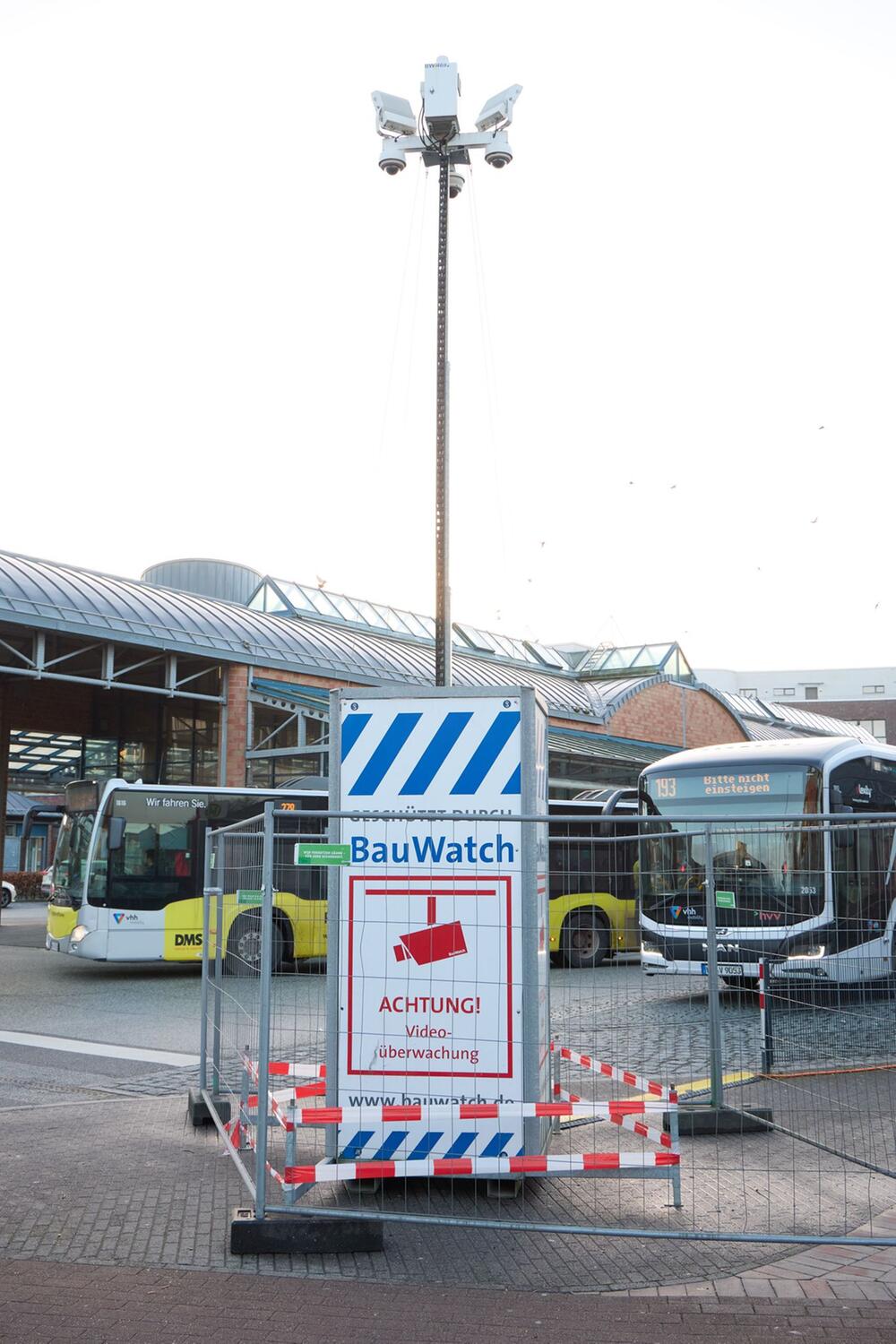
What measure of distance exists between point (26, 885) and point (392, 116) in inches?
1190

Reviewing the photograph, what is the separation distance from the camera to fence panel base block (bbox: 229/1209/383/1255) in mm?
4910

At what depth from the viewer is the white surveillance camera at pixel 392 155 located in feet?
50.5

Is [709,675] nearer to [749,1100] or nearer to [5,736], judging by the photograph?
[5,736]

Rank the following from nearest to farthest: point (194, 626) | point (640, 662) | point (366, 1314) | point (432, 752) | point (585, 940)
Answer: point (366, 1314)
point (432, 752)
point (585, 940)
point (194, 626)
point (640, 662)

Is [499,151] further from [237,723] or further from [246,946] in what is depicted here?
[237,723]

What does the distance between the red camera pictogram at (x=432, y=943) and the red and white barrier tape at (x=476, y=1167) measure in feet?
2.85

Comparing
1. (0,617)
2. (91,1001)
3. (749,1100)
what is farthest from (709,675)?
(749,1100)

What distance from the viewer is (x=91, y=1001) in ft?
47.4

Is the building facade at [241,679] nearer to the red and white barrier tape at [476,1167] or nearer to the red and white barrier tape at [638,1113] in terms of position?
the red and white barrier tape at [638,1113]

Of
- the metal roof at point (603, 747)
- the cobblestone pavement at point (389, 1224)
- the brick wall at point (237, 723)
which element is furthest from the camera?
the metal roof at point (603, 747)

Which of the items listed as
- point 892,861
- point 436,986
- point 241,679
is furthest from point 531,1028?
point 241,679

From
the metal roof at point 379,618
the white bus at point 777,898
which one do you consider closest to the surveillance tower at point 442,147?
the white bus at point 777,898

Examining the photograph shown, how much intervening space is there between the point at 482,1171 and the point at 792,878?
2.36m

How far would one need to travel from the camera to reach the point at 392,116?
15234 millimetres
